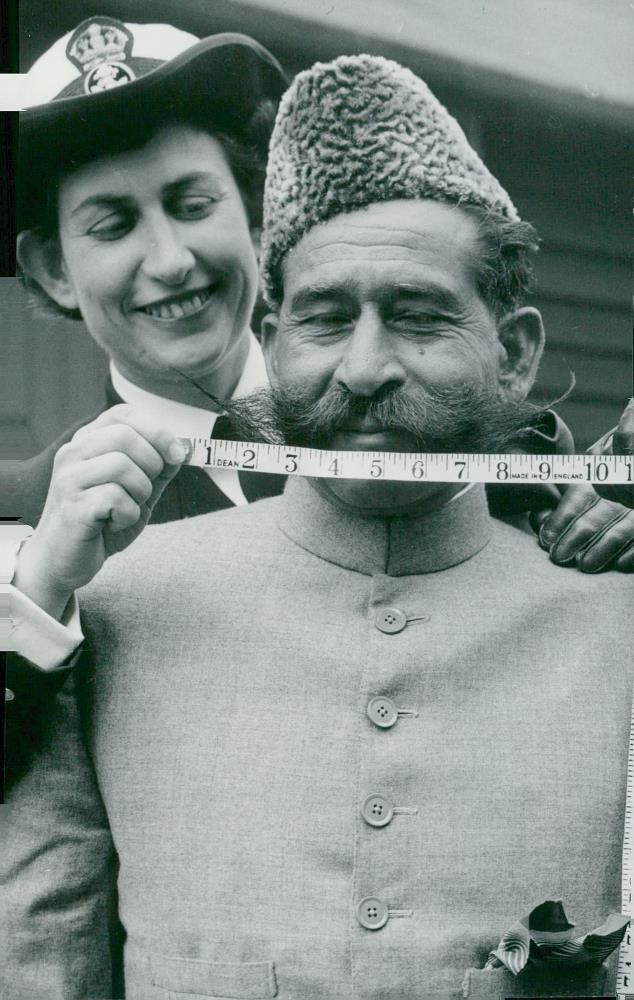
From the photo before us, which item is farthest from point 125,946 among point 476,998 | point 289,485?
point 289,485

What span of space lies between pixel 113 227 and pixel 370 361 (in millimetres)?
709

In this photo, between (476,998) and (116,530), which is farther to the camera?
(116,530)

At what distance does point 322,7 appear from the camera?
9.12 feet

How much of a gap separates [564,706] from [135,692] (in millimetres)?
1008

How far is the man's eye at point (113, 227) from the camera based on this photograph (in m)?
2.72

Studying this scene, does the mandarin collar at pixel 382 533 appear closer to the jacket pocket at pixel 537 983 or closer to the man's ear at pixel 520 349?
the man's ear at pixel 520 349

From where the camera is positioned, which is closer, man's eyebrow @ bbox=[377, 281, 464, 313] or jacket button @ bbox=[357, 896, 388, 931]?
jacket button @ bbox=[357, 896, 388, 931]

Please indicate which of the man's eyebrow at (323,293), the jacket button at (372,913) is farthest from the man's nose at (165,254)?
the jacket button at (372,913)

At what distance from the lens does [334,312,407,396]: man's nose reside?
2650 millimetres

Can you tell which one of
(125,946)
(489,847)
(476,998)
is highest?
(489,847)

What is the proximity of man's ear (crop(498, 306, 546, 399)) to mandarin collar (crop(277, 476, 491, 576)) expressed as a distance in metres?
0.29

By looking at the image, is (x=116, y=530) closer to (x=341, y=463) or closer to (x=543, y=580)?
(x=341, y=463)

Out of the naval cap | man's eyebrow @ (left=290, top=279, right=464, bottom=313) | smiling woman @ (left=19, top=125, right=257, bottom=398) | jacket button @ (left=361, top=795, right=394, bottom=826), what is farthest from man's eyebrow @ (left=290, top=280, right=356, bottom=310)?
jacket button @ (left=361, top=795, right=394, bottom=826)

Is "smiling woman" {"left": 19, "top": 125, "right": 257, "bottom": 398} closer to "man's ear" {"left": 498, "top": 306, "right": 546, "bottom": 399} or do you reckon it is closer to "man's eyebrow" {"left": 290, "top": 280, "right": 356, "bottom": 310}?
"man's eyebrow" {"left": 290, "top": 280, "right": 356, "bottom": 310}
